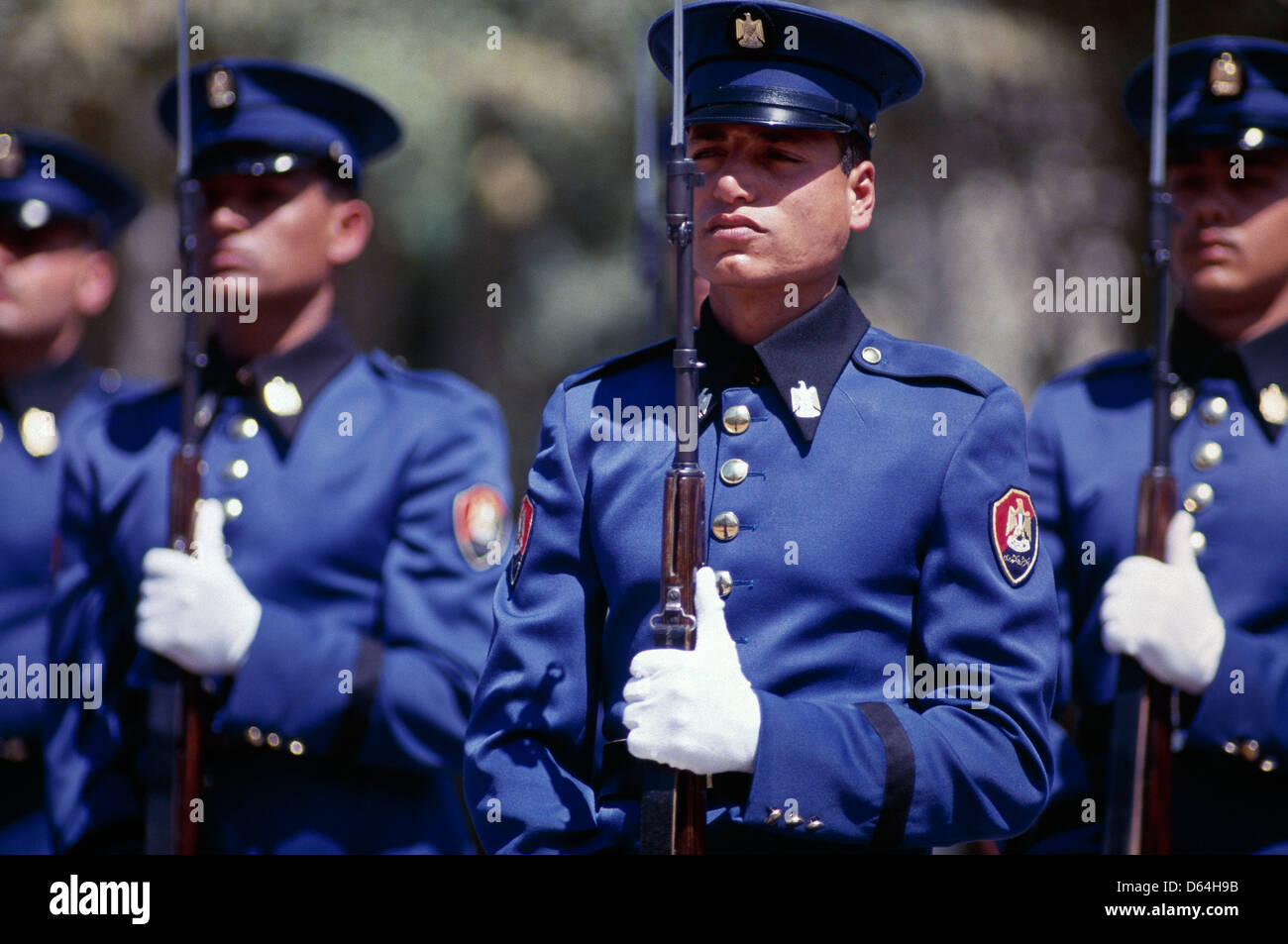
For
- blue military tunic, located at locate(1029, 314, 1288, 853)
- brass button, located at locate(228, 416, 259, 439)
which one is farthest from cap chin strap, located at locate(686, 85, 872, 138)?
brass button, located at locate(228, 416, 259, 439)

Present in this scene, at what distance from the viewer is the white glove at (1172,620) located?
12.2 feet

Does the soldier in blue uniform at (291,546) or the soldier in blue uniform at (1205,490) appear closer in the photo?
the soldier in blue uniform at (1205,490)

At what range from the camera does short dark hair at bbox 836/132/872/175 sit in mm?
3154

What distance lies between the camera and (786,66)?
3.13 meters

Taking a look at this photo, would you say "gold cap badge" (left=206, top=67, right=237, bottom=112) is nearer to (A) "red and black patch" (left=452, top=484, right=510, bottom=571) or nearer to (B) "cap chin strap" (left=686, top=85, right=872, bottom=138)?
(A) "red and black patch" (left=452, top=484, right=510, bottom=571)

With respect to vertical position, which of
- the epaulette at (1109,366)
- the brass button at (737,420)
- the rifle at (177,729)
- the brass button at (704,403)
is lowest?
the rifle at (177,729)

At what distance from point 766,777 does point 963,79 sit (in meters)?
2.31

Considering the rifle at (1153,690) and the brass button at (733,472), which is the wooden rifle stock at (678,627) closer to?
the brass button at (733,472)

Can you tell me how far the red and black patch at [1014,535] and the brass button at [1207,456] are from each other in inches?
43.4

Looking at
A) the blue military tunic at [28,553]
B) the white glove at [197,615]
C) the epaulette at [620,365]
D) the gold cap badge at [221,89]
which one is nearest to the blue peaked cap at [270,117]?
the gold cap badge at [221,89]

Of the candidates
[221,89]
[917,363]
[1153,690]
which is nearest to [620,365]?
[917,363]

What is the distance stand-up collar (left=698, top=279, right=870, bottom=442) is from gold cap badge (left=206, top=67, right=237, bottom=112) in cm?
181

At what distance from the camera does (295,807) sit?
13.4ft
